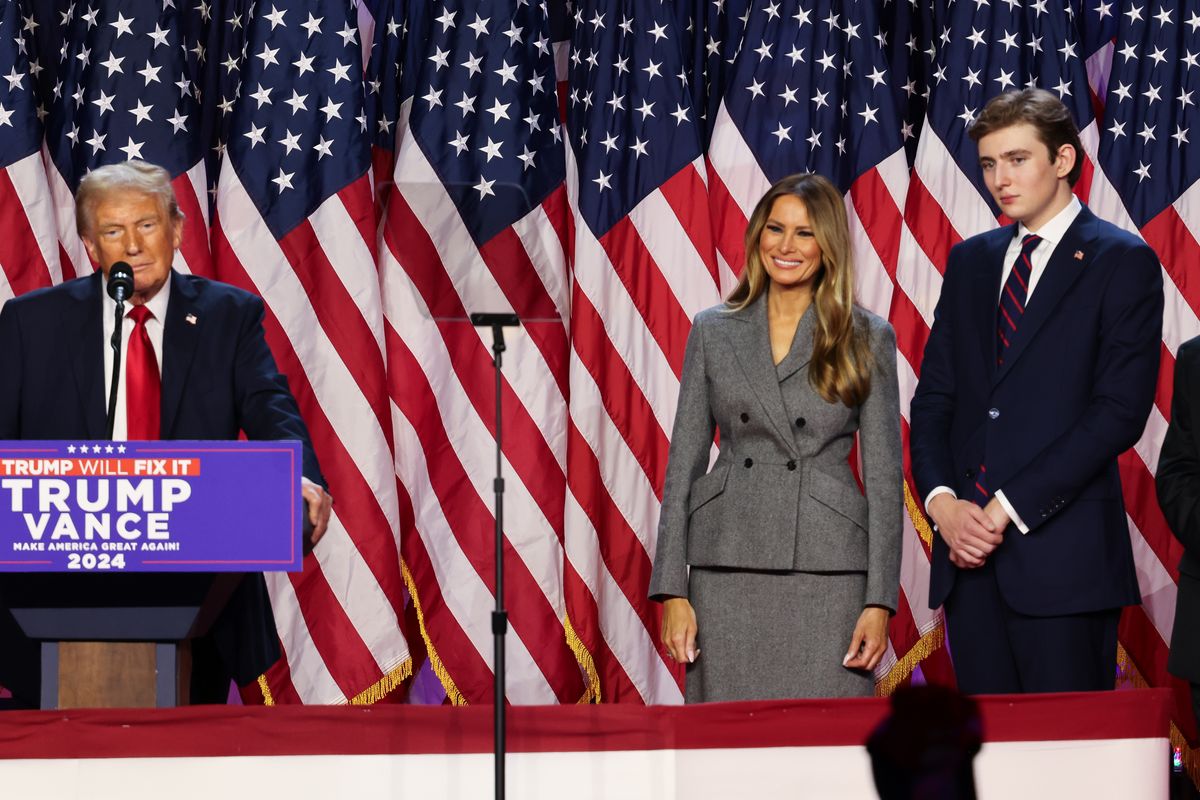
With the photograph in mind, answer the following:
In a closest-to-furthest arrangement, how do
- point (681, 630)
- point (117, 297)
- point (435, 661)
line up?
point (117, 297), point (681, 630), point (435, 661)

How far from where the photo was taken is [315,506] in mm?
2664

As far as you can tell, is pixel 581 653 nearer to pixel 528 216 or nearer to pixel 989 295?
pixel 528 216

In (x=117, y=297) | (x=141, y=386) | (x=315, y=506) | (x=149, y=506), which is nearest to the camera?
(x=149, y=506)

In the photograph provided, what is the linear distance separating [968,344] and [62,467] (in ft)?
6.21

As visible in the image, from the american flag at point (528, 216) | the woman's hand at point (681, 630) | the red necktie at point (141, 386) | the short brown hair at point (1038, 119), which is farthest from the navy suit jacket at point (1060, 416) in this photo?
the red necktie at point (141, 386)

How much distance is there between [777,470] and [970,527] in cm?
42

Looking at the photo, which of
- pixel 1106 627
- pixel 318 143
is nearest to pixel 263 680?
pixel 318 143

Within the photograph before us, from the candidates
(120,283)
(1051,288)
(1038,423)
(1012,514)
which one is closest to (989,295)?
(1051,288)

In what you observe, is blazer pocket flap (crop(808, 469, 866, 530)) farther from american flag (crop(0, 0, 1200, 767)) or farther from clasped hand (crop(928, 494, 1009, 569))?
american flag (crop(0, 0, 1200, 767))

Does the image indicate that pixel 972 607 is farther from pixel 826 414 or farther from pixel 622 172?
pixel 622 172

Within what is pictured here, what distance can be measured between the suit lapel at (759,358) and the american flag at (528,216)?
134 centimetres

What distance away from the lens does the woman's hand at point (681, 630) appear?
10.1ft

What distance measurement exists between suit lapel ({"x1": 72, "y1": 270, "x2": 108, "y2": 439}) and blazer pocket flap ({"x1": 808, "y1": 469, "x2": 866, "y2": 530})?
1395 millimetres

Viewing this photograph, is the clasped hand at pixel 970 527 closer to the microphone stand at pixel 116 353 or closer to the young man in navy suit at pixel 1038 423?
the young man in navy suit at pixel 1038 423
